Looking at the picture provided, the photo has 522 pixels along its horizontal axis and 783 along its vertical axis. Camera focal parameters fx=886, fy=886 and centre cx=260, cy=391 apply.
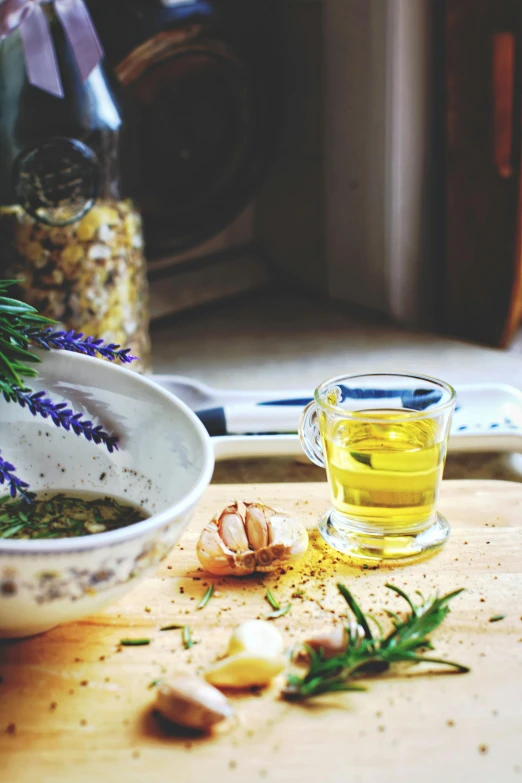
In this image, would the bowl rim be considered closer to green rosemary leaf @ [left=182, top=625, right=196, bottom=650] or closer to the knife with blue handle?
green rosemary leaf @ [left=182, top=625, right=196, bottom=650]

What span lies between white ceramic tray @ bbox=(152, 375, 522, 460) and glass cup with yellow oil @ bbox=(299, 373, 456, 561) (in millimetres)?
150

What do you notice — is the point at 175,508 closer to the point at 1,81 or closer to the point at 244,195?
the point at 1,81

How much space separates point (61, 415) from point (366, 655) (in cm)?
26

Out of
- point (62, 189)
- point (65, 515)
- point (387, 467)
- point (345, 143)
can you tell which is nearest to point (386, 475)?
Answer: point (387, 467)

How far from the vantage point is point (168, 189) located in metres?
1.42

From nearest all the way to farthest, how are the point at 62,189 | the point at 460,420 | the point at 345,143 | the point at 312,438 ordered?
the point at 312,438 → the point at 460,420 → the point at 62,189 → the point at 345,143

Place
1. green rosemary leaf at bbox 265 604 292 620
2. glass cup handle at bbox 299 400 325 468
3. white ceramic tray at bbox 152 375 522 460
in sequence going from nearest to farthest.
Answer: green rosemary leaf at bbox 265 604 292 620 < glass cup handle at bbox 299 400 325 468 < white ceramic tray at bbox 152 375 522 460

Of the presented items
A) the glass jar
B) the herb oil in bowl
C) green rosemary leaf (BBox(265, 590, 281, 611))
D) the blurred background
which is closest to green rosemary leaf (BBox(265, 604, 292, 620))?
green rosemary leaf (BBox(265, 590, 281, 611))

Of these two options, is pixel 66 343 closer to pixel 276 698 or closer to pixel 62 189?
pixel 276 698

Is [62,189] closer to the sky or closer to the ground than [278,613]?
closer to the sky

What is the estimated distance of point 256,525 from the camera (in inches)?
23.7

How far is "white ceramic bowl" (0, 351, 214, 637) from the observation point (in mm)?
455

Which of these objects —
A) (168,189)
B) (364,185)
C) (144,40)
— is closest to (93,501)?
(144,40)

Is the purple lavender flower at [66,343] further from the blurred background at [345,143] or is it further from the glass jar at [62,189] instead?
the blurred background at [345,143]
